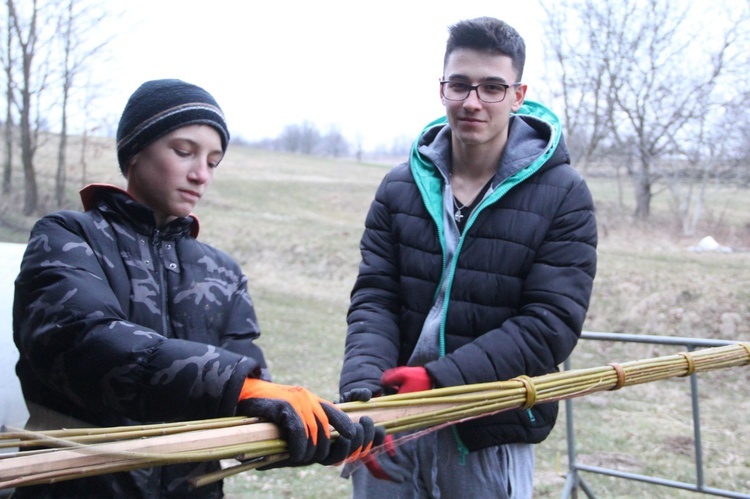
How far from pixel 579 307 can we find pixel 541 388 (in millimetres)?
256

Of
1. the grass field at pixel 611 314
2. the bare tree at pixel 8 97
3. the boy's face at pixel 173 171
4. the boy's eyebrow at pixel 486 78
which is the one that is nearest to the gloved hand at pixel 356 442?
the boy's face at pixel 173 171

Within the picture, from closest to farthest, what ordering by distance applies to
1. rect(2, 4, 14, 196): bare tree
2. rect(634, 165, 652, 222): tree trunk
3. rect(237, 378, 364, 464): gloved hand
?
1. rect(237, 378, 364, 464): gloved hand
2. rect(2, 4, 14, 196): bare tree
3. rect(634, 165, 652, 222): tree trunk

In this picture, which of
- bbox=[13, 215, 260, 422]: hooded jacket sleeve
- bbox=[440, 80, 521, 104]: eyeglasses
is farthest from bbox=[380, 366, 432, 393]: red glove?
bbox=[440, 80, 521, 104]: eyeglasses

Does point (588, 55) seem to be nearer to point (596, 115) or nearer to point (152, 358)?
point (596, 115)

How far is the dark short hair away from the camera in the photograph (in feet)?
7.09

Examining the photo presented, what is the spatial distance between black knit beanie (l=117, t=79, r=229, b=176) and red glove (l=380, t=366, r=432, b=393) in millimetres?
828

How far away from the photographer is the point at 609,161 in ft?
56.1

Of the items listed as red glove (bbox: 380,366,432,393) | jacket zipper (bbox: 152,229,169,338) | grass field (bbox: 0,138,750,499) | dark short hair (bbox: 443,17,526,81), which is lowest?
grass field (bbox: 0,138,750,499)

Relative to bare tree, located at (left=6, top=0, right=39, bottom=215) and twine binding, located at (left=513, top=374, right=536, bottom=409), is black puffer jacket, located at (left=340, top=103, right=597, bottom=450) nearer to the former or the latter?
twine binding, located at (left=513, top=374, right=536, bottom=409)

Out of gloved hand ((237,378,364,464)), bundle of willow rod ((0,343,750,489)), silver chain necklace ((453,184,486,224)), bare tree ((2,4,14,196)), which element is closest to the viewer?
bundle of willow rod ((0,343,750,489))

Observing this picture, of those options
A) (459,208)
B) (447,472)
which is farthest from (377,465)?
(459,208)

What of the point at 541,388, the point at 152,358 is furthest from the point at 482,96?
the point at 152,358

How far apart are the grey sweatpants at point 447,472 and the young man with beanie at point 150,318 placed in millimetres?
571

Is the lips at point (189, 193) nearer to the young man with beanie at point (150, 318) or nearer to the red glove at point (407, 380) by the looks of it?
the young man with beanie at point (150, 318)
